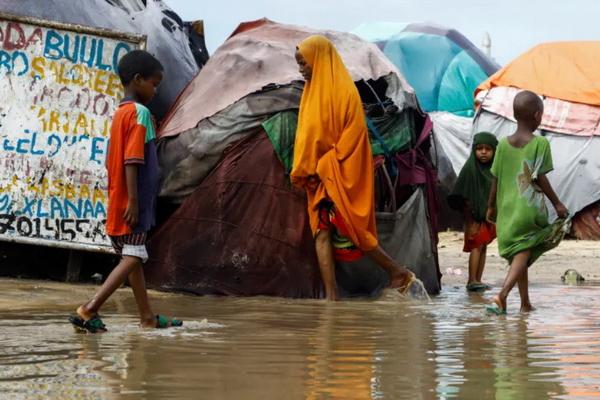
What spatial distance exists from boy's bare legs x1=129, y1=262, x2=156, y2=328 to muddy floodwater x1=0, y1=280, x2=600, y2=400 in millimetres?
79

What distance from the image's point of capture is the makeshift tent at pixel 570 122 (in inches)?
680

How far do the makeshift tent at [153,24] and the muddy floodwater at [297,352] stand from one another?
2.12 m

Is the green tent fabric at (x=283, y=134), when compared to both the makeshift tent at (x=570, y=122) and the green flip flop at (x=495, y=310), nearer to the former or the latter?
the green flip flop at (x=495, y=310)

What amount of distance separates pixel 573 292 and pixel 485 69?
1370cm

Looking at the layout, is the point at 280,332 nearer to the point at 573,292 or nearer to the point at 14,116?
the point at 14,116

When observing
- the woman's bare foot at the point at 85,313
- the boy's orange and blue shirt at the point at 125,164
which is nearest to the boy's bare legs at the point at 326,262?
the boy's orange and blue shirt at the point at 125,164

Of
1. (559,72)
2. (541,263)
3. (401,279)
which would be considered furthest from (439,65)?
(401,279)

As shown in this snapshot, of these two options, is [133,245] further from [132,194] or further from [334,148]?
[334,148]

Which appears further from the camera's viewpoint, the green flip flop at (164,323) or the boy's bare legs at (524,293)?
the boy's bare legs at (524,293)

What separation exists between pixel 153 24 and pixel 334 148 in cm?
225

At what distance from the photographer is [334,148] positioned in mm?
8375

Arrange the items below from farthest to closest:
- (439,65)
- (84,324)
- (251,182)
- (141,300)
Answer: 1. (439,65)
2. (251,182)
3. (141,300)
4. (84,324)

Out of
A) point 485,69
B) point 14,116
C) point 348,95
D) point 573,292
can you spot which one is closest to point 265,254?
point 348,95

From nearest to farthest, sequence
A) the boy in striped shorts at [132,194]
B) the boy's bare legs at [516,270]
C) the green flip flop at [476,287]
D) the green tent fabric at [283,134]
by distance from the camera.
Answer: the boy in striped shorts at [132,194] → the boy's bare legs at [516,270] → the green tent fabric at [283,134] → the green flip flop at [476,287]
